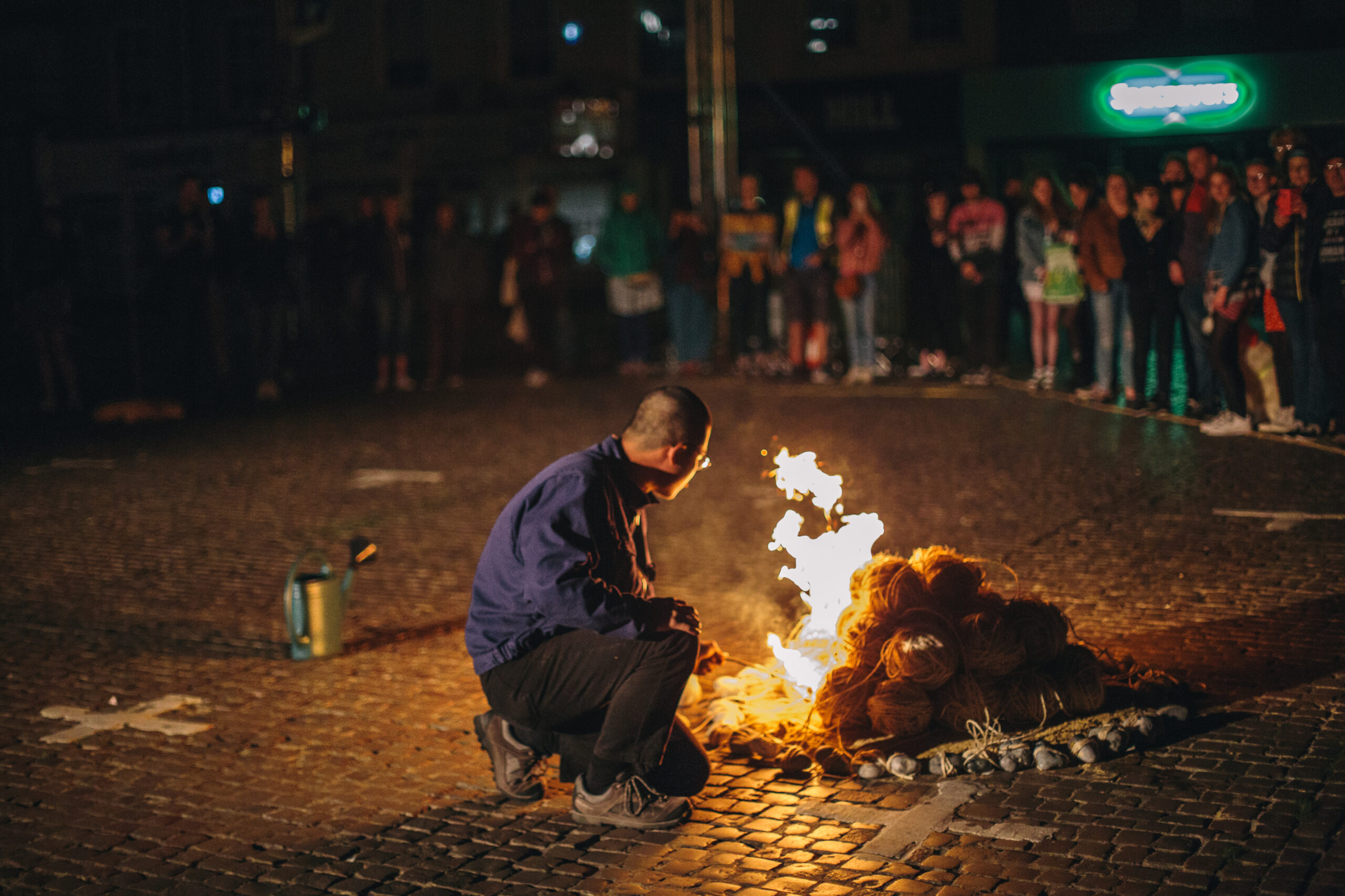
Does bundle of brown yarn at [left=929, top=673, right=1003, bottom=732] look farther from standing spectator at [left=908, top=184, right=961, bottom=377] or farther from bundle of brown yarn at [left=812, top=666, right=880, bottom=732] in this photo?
standing spectator at [left=908, top=184, right=961, bottom=377]

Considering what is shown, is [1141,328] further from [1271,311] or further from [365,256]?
[365,256]

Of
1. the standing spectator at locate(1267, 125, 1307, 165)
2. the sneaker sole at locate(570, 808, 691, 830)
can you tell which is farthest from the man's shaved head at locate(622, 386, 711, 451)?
the standing spectator at locate(1267, 125, 1307, 165)

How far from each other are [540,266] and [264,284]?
3.32m

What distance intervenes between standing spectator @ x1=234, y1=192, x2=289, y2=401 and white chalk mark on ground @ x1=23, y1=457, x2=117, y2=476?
4.57 metres

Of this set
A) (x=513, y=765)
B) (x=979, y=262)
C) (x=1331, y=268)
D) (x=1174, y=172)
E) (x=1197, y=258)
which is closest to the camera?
(x=513, y=765)

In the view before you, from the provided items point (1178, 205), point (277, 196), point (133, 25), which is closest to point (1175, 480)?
point (1178, 205)

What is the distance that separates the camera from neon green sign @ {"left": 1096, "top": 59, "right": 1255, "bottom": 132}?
2655cm

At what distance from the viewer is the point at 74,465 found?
1302cm

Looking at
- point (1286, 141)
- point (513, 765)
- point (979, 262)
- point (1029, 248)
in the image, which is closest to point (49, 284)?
point (979, 262)

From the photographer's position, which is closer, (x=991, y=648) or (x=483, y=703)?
(x=991, y=648)

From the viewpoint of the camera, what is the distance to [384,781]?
Answer: 5215mm

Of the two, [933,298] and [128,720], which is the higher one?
[933,298]

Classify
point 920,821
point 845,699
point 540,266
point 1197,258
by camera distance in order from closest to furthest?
1. point 920,821
2. point 845,699
3. point 1197,258
4. point 540,266

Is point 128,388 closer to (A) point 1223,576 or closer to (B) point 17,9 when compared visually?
(A) point 1223,576
